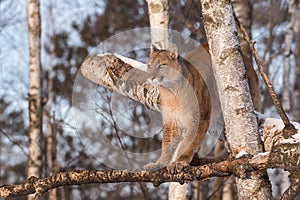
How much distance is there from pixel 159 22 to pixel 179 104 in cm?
117

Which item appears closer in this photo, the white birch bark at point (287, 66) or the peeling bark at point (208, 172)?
the peeling bark at point (208, 172)

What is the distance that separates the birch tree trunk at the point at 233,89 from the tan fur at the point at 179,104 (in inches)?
39.5

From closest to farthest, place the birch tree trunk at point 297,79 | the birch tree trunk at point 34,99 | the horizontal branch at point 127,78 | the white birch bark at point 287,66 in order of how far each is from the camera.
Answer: the horizontal branch at point 127,78
the birch tree trunk at point 34,99
the white birch bark at point 287,66
the birch tree trunk at point 297,79

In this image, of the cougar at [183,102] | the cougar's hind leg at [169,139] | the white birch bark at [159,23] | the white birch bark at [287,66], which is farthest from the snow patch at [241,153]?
the white birch bark at [287,66]

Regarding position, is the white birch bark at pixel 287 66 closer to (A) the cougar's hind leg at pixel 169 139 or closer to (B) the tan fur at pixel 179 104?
(B) the tan fur at pixel 179 104

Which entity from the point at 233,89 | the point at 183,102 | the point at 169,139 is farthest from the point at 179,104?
the point at 233,89

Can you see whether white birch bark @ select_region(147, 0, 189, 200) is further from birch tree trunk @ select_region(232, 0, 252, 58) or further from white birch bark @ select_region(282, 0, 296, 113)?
white birch bark @ select_region(282, 0, 296, 113)

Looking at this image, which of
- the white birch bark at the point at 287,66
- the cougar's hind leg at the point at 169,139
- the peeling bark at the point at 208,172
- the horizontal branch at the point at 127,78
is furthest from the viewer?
the white birch bark at the point at 287,66

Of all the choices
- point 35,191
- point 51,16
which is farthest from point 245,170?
point 51,16

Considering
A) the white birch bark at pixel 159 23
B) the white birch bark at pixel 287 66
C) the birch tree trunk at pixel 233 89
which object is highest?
the white birch bark at pixel 287 66

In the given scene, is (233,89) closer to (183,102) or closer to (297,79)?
(183,102)

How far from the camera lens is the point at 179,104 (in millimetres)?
4125

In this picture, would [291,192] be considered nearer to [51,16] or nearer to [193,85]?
[193,85]

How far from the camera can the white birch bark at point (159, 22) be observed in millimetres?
5027
